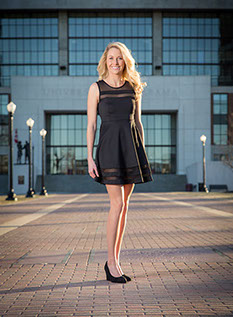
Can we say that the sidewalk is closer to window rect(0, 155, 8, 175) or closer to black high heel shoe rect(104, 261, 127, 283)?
black high heel shoe rect(104, 261, 127, 283)

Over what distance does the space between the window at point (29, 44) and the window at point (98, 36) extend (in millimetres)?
2682

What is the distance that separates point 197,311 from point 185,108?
59.9 meters

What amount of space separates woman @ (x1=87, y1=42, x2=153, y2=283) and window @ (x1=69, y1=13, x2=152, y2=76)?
61.0 metres

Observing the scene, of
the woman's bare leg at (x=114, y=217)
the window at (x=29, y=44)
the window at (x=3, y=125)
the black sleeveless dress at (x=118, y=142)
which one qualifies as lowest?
the woman's bare leg at (x=114, y=217)

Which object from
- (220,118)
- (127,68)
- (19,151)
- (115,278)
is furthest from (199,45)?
(115,278)

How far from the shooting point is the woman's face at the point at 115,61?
4.61 metres

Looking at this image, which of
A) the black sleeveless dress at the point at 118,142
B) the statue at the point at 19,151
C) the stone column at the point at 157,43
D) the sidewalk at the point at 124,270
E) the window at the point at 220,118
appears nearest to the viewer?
the sidewalk at the point at 124,270

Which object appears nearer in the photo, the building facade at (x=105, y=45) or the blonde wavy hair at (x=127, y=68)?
the blonde wavy hair at (x=127, y=68)

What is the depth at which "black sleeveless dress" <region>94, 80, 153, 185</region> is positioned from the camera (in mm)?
4520

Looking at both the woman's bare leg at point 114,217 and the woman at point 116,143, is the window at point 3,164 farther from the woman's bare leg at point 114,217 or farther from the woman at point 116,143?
the woman's bare leg at point 114,217

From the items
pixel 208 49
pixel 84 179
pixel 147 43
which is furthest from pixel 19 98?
pixel 208 49

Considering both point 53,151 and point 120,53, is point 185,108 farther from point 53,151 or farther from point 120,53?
point 120,53

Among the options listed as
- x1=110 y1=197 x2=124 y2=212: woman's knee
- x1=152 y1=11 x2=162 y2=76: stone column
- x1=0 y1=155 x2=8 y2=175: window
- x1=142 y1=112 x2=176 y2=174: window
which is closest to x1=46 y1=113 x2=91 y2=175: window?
x1=0 y1=155 x2=8 y2=175: window

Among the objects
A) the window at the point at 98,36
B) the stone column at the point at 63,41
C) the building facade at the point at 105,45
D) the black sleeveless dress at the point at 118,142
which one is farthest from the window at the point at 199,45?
the black sleeveless dress at the point at 118,142
